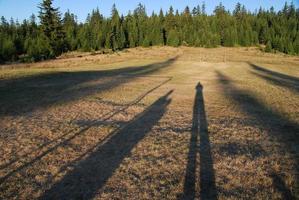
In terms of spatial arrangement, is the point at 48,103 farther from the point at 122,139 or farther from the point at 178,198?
the point at 178,198

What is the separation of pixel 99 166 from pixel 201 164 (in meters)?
3.00

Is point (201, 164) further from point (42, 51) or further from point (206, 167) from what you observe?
point (42, 51)

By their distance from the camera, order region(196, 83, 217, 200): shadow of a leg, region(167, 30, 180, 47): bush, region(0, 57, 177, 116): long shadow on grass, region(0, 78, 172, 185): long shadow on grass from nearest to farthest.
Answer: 1. region(196, 83, 217, 200): shadow of a leg
2. region(0, 78, 172, 185): long shadow on grass
3. region(0, 57, 177, 116): long shadow on grass
4. region(167, 30, 180, 47): bush

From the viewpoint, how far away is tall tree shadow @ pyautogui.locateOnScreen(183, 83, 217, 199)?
24.4 feet

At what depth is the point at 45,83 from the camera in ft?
85.0

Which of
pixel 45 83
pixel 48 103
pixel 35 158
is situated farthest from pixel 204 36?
pixel 35 158

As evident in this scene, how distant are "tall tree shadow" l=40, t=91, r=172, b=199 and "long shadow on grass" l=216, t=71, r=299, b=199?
4516mm

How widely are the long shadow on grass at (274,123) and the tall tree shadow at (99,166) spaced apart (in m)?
4.52

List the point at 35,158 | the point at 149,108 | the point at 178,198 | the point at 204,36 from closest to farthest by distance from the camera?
the point at 178,198 < the point at 35,158 < the point at 149,108 < the point at 204,36

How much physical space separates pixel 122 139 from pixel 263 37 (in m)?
128

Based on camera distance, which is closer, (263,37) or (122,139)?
(122,139)

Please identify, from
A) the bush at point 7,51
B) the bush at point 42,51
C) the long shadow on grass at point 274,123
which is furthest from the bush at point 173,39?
the long shadow on grass at point 274,123

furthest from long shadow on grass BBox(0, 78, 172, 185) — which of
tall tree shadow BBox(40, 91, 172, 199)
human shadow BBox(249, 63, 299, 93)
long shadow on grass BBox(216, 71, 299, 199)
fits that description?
human shadow BBox(249, 63, 299, 93)

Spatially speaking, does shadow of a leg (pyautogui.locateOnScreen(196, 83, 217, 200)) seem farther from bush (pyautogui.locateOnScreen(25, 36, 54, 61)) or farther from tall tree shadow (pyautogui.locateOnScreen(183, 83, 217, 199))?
bush (pyautogui.locateOnScreen(25, 36, 54, 61))
